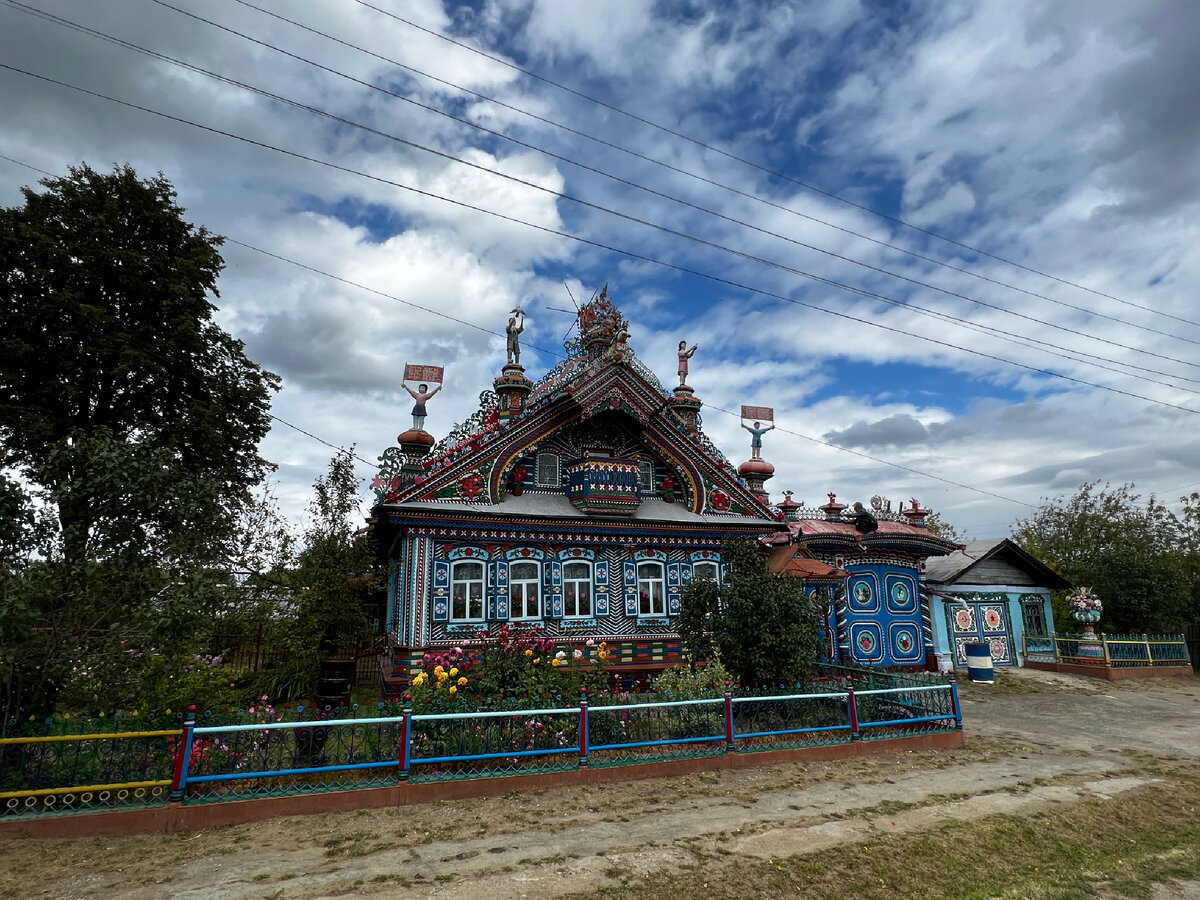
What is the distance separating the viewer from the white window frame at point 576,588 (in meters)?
17.7

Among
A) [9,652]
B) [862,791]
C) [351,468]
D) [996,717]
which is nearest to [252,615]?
[351,468]

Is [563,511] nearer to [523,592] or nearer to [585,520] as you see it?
[585,520]

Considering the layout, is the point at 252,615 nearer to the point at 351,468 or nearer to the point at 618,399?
the point at 351,468

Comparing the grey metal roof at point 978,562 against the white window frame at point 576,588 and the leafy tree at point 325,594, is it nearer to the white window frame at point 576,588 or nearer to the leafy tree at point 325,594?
the white window frame at point 576,588

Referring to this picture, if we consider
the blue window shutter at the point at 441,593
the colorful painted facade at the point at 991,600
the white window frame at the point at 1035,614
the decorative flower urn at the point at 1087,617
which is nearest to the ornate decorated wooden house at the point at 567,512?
the blue window shutter at the point at 441,593

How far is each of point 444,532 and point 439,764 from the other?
7643mm

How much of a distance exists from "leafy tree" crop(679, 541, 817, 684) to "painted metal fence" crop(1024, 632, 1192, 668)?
53.1 ft

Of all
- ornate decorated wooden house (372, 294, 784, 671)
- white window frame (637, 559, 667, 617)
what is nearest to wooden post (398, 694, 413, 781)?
ornate decorated wooden house (372, 294, 784, 671)

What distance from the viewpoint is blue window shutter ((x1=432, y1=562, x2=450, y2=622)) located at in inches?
632

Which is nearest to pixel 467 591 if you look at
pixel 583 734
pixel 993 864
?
pixel 583 734

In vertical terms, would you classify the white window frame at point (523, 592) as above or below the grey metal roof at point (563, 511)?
below

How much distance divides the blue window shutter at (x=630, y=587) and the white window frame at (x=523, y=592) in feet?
8.88

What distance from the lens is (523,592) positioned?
17.2m

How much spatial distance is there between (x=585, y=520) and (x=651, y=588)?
3.11 metres
